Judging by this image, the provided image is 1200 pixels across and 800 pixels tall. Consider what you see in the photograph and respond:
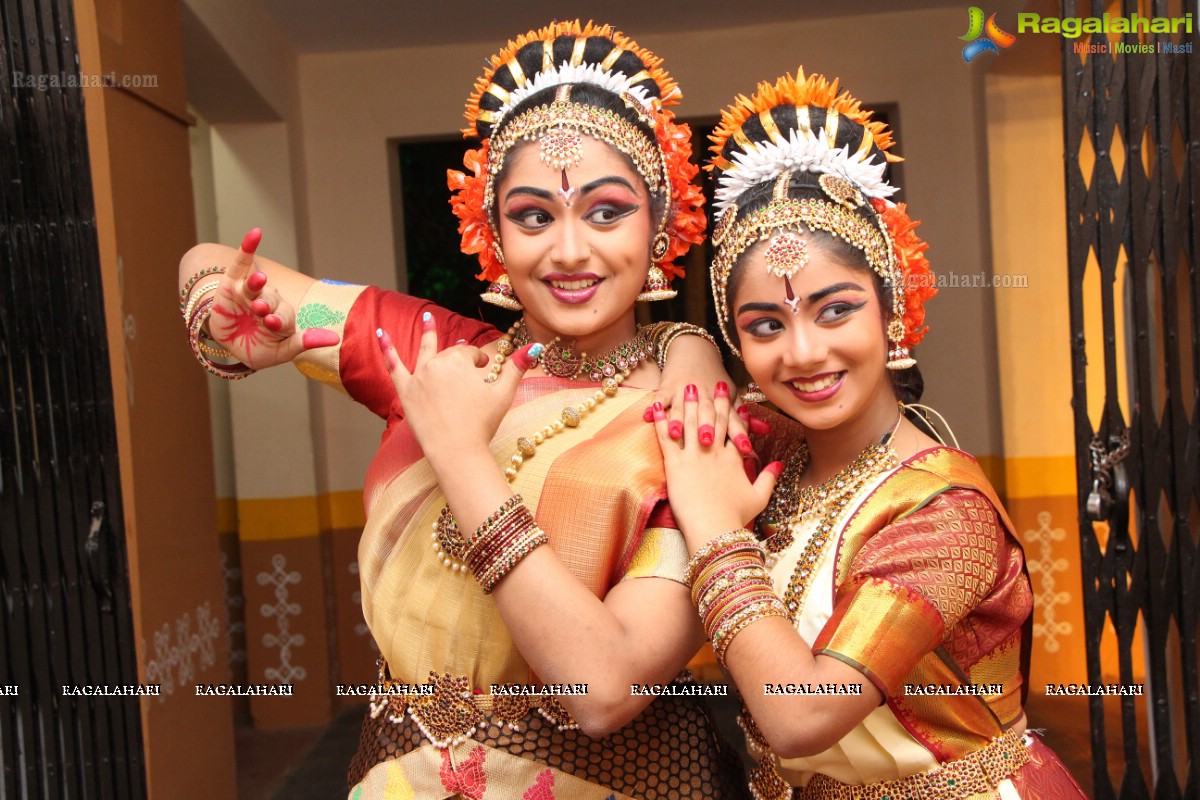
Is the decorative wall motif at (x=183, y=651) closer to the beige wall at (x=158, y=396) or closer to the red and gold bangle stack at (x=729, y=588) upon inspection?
the beige wall at (x=158, y=396)

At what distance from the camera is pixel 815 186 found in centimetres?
159

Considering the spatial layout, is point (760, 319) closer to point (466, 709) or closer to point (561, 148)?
point (561, 148)

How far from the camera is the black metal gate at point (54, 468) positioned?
2465 mm

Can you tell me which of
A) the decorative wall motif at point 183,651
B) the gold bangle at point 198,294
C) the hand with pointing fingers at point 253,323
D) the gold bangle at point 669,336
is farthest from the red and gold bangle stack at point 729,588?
the decorative wall motif at point 183,651

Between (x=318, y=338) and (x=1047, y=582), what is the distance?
4.14 metres

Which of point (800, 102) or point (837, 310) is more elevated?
point (800, 102)

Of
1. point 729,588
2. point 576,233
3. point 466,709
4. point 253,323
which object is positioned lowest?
point 466,709

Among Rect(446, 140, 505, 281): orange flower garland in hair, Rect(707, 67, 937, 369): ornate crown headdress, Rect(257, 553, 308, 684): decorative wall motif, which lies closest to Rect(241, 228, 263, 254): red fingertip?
Rect(446, 140, 505, 281): orange flower garland in hair

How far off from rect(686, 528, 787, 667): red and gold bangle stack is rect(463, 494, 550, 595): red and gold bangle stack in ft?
0.73

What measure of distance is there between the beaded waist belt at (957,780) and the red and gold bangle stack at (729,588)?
0.34 m

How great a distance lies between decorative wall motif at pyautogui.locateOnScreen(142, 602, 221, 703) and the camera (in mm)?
3045

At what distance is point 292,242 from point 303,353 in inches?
131

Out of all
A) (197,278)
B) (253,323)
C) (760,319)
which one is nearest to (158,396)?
(197,278)

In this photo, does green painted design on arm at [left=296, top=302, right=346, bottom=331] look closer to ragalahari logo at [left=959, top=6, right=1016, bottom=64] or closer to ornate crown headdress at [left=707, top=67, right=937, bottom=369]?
ornate crown headdress at [left=707, top=67, right=937, bottom=369]
